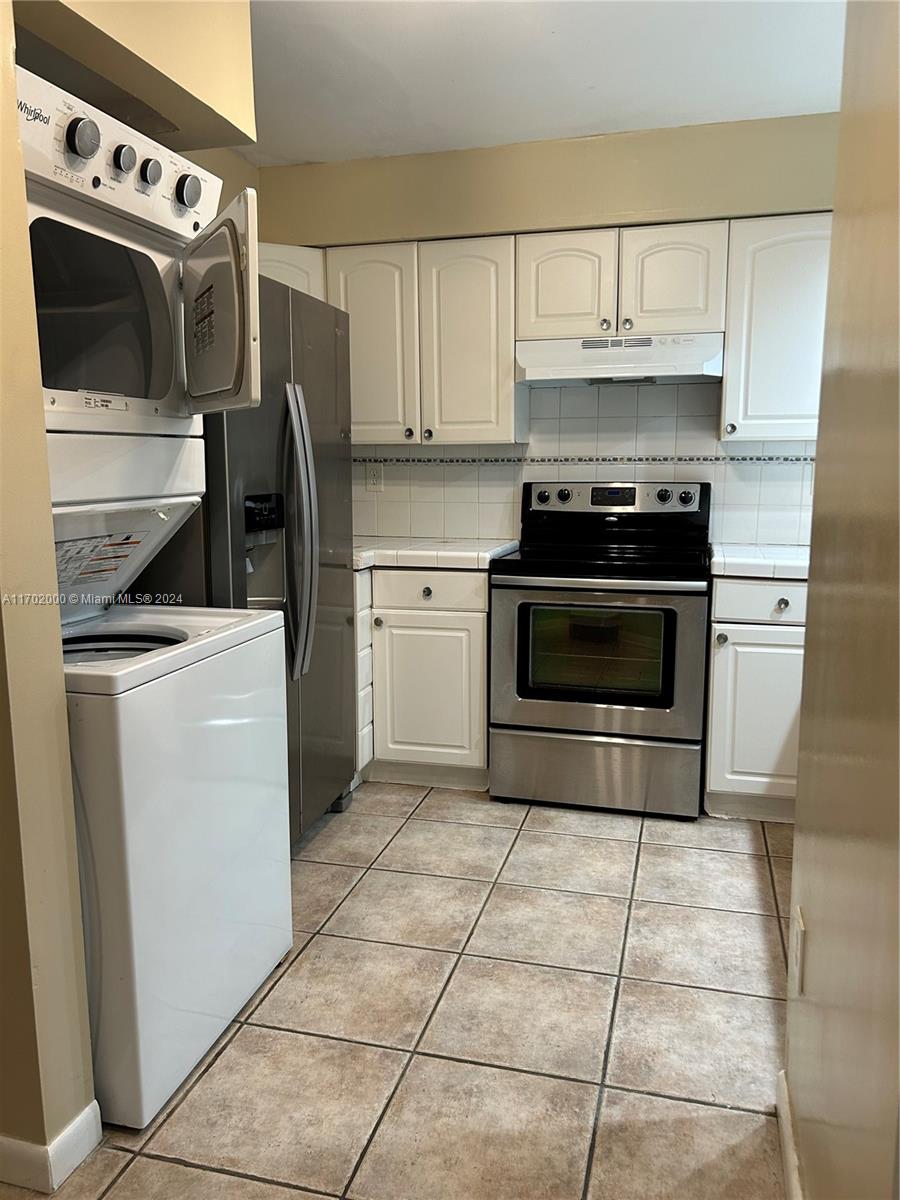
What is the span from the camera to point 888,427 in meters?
0.93

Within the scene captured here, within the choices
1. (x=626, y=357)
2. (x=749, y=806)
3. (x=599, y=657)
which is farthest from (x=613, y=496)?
(x=749, y=806)

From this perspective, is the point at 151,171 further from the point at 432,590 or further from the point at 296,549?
the point at 432,590

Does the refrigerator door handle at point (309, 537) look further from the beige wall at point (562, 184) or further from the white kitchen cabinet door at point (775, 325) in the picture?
the white kitchen cabinet door at point (775, 325)

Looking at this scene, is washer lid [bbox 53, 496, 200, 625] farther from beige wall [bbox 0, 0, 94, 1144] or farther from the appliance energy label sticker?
beige wall [bbox 0, 0, 94, 1144]

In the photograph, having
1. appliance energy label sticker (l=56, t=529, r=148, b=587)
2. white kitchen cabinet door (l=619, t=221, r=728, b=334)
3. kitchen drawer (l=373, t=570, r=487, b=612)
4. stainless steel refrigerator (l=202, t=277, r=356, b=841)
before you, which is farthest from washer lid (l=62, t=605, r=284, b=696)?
white kitchen cabinet door (l=619, t=221, r=728, b=334)

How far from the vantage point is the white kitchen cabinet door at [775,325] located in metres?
3.09

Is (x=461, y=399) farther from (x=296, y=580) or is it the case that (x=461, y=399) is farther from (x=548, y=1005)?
(x=548, y=1005)

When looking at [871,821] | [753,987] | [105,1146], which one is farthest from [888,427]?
[105,1146]

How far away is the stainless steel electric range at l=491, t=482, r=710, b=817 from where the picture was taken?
2.95 meters

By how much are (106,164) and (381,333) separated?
1.99m

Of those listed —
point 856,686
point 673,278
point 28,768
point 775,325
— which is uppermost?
point 673,278

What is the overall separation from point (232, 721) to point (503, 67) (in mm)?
2185

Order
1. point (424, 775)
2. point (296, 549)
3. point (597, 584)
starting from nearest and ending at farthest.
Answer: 1. point (296, 549)
2. point (597, 584)
3. point (424, 775)

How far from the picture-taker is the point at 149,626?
77.0 inches
